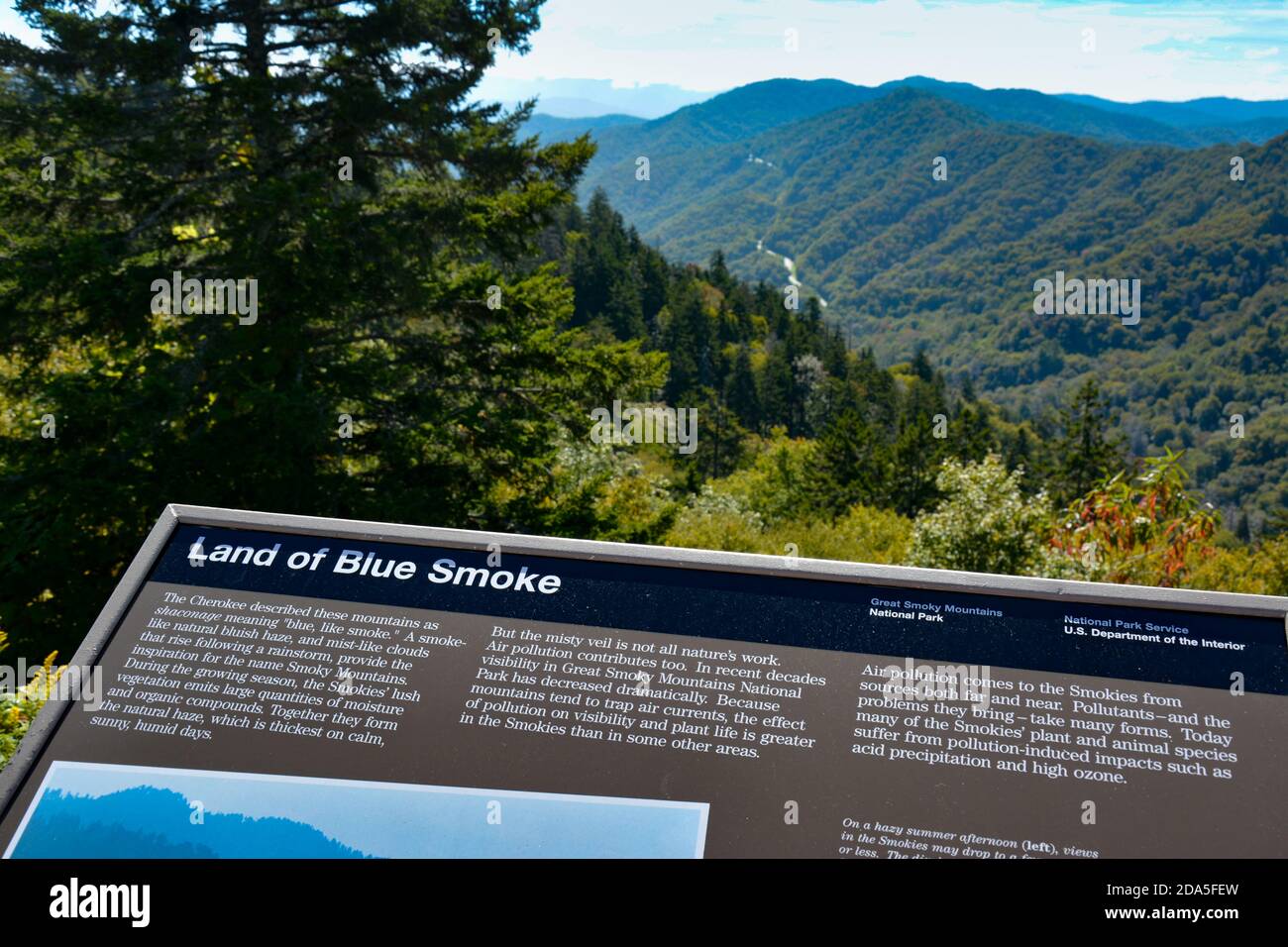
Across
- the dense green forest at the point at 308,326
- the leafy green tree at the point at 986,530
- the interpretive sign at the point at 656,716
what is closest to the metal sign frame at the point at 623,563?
the interpretive sign at the point at 656,716

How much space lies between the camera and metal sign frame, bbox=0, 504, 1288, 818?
2.72 metres

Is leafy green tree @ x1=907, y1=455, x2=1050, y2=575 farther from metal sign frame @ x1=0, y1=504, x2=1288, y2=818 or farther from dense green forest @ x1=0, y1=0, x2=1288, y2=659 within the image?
metal sign frame @ x1=0, y1=504, x2=1288, y2=818

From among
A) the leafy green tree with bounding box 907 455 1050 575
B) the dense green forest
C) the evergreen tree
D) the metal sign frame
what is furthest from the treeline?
the metal sign frame

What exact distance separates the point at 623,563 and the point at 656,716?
0.57 m

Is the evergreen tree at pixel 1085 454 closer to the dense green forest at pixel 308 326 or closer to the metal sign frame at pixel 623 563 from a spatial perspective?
the dense green forest at pixel 308 326

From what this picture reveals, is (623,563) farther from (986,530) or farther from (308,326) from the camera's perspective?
(308,326)

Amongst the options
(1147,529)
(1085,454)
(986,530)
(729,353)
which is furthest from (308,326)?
(729,353)

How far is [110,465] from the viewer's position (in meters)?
9.87

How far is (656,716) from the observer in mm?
2695

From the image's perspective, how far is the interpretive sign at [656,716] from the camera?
2447mm

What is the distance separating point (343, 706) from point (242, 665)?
0.40 m
